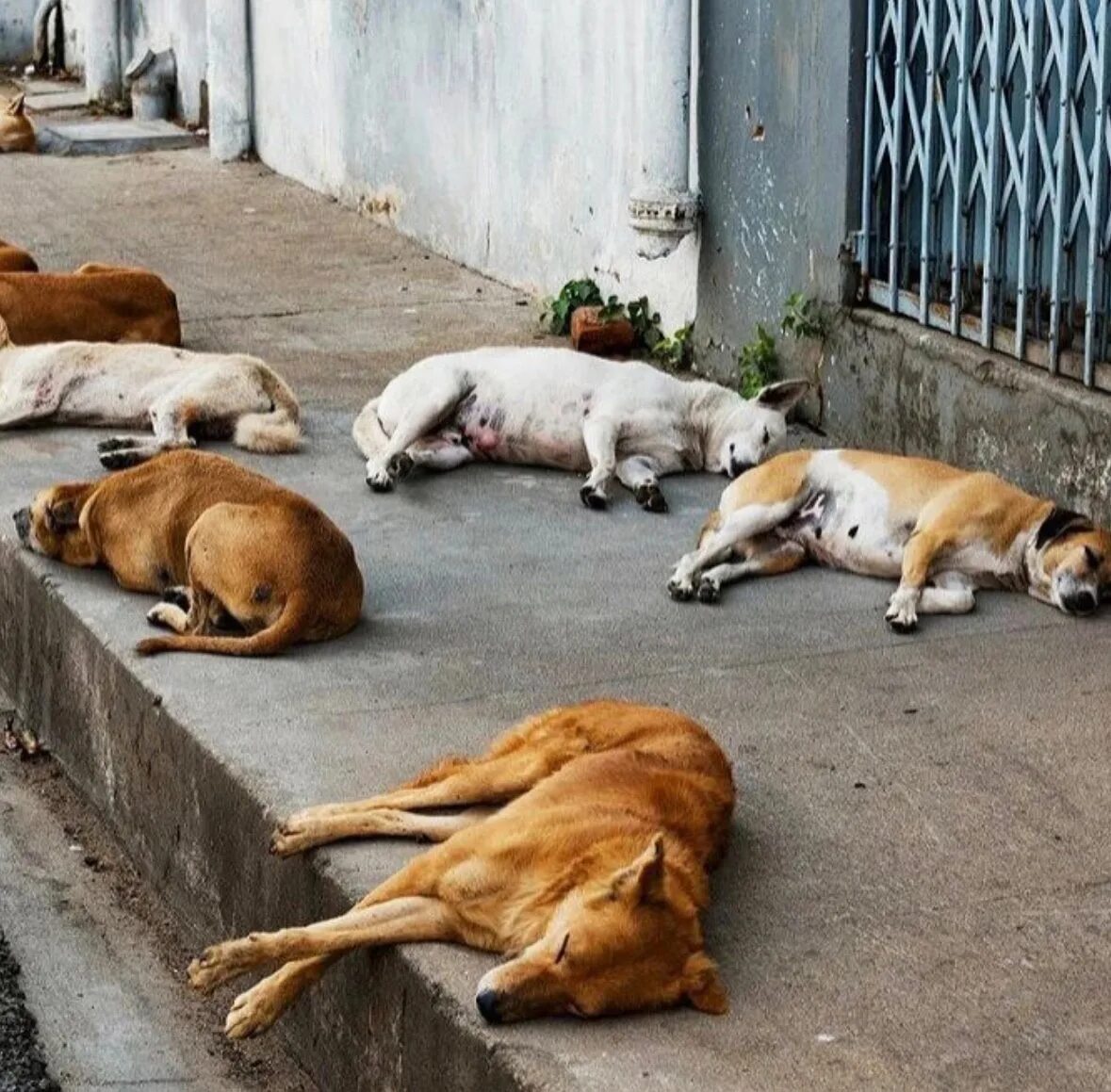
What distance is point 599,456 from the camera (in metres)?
7.80

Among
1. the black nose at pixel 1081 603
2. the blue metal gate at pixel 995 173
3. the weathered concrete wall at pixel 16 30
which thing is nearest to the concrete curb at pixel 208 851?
the black nose at pixel 1081 603

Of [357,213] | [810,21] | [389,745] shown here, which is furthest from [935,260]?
[357,213]

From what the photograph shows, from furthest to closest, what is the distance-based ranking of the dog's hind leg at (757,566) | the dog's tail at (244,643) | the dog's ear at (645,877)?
1. the dog's hind leg at (757,566)
2. the dog's tail at (244,643)
3. the dog's ear at (645,877)

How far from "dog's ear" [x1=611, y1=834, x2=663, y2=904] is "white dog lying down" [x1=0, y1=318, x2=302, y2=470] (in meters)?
4.54

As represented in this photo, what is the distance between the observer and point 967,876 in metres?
4.70

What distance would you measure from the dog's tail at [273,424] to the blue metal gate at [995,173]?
2.06m

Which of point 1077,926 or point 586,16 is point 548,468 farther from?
point 1077,926

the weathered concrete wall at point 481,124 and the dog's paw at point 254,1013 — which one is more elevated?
the weathered concrete wall at point 481,124

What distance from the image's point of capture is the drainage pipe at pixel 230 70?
14.9 m

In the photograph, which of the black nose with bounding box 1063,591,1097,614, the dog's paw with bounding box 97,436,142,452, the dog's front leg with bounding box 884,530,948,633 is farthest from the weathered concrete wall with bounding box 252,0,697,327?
the black nose with bounding box 1063,591,1097,614

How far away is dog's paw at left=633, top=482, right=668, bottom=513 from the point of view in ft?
25.1

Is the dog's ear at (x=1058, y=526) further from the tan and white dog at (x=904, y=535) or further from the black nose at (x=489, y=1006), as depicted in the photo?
the black nose at (x=489, y=1006)

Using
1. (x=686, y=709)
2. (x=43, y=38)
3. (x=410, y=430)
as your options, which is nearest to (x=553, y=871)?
(x=686, y=709)

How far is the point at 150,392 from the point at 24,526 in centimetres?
168
